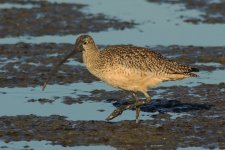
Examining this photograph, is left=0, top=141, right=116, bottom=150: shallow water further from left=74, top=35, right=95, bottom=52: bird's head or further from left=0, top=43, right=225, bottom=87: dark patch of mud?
left=0, top=43, right=225, bottom=87: dark patch of mud

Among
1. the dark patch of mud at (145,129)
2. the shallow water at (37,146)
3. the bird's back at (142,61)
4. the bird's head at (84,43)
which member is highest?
the bird's head at (84,43)

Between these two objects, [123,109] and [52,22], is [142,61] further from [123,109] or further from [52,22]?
[52,22]

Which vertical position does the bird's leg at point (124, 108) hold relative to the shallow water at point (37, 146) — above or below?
above

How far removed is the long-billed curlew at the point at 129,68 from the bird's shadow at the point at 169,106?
49cm

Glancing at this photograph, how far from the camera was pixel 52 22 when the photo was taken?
19.5 metres

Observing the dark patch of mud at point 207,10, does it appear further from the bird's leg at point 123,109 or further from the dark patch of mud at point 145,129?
the bird's leg at point 123,109

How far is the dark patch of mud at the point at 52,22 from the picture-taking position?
18812 millimetres

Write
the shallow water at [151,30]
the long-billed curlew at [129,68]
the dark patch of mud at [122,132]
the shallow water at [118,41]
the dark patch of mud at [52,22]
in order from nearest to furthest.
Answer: the dark patch of mud at [122,132]
the long-billed curlew at [129,68]
the shallow water at [118,41]
the shallow water at [151,30]
the dark patch of mud at [52,22]

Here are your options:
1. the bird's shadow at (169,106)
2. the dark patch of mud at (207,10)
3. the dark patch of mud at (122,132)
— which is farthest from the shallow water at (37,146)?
the dark patch of mud at (207,10)

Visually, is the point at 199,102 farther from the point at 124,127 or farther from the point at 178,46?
the point at 178,46

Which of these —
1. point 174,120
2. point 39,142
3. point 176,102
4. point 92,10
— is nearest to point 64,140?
point 39,142

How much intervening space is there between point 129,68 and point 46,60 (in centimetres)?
429

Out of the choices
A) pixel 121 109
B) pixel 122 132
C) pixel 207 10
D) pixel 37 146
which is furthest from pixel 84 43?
pixel 207 10

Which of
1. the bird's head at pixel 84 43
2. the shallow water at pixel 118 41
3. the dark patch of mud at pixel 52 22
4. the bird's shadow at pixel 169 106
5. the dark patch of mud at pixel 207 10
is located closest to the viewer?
the bird's head at pixel 84 43
